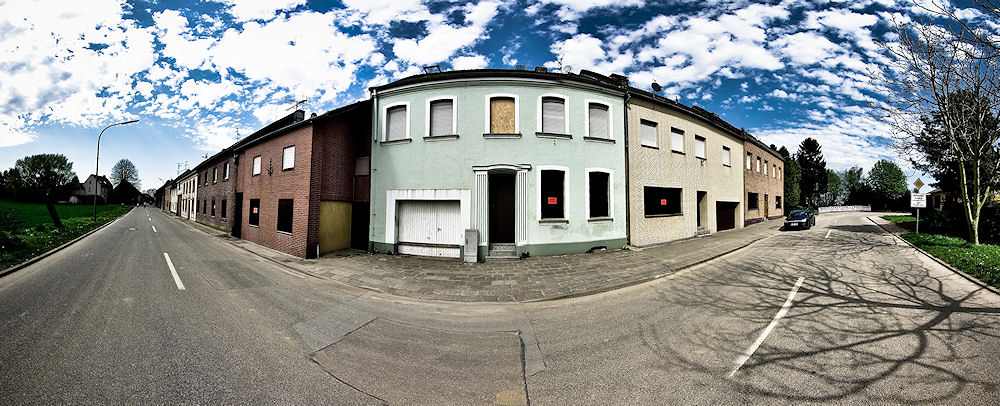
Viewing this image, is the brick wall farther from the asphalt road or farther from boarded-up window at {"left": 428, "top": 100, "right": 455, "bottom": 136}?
boarded-up window at {"left": 428, "top": 100, "right": 455, "bottom": 136}

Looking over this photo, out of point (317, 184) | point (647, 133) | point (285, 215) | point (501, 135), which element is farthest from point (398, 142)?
point (647, 133)

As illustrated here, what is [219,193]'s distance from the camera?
2147 cm

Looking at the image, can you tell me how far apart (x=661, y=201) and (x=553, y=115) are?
6.32m

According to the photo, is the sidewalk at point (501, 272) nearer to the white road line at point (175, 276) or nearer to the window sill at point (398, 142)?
the white road line at point (175, 276)

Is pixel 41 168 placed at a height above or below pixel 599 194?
above

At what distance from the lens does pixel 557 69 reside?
12172 mm

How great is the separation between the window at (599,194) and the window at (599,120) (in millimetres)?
1487

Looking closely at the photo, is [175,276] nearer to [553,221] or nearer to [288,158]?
[288,158]

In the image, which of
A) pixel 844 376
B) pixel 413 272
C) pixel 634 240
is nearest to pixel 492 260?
pixel 413 272

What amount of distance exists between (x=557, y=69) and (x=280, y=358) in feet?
39.3

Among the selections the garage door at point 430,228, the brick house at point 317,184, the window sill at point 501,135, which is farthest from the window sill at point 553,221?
the brick house at point 317,184

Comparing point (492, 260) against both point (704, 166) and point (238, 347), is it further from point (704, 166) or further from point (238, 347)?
point (704, 166)

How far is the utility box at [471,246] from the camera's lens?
9.69 meters

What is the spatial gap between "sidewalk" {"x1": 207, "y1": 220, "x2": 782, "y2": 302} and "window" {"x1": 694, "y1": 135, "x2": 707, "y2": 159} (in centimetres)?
589
